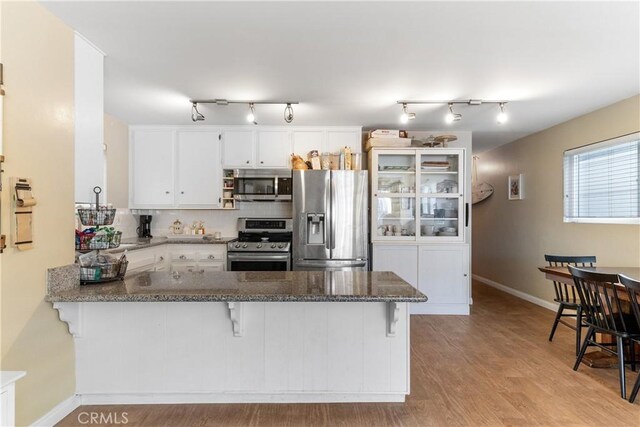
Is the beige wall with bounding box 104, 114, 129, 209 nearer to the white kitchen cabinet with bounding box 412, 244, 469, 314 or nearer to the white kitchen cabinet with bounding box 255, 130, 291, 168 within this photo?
the white kitchen cabinet with bounding box 255, 130, 291, 168

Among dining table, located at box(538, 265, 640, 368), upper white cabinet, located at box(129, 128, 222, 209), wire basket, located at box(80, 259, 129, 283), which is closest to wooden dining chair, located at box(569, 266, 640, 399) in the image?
dining table, located at box(538, 265, 640, 368)

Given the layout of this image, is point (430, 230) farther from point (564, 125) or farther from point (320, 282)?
point (320, 282)

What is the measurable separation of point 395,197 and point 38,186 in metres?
3.50

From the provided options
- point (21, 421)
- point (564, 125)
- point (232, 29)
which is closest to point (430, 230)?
point (564, 125)

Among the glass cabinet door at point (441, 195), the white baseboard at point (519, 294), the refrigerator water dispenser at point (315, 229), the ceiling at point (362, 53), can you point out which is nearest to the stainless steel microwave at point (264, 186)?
the refrigerator water dispenser at point (315, 229)

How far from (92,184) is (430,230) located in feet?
11.9

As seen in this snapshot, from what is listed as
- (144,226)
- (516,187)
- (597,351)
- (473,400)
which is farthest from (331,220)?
(516,187)

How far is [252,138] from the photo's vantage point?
4293 millimetres

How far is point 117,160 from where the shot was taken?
408cm

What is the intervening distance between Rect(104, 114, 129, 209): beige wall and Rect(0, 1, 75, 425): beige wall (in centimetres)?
206

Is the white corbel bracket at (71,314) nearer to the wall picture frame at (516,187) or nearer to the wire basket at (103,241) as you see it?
the wire basket at (103,241)

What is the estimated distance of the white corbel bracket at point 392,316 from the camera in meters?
2.07

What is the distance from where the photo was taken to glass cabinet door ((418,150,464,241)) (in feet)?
14.0

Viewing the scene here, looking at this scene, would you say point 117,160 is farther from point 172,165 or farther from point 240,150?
point 240,150
